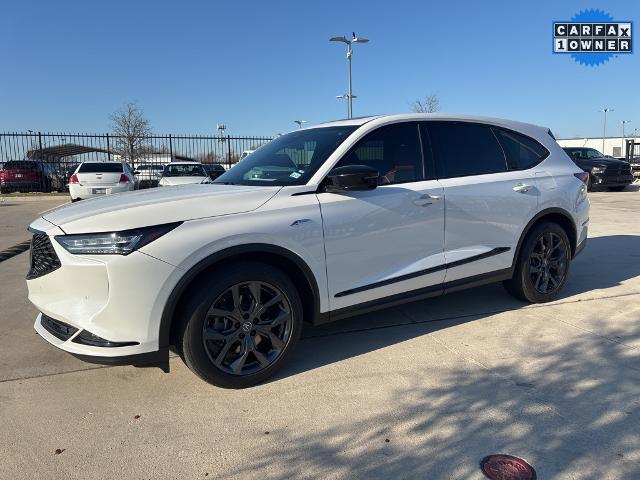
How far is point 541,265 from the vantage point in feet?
16.5

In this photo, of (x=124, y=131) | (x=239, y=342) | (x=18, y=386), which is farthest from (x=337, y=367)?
(x=124, y=131)

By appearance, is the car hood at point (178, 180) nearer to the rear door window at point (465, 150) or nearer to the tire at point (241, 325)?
the rear door window at point (465, 150)

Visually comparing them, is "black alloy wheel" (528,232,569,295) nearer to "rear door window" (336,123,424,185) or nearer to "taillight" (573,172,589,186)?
"taillight" (573,172,589,186)

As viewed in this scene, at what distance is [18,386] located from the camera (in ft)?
11.4

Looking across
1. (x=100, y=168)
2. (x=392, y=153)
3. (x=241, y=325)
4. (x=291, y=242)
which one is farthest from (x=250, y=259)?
(x=100, y=168)

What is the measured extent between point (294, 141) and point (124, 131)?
3230 cm

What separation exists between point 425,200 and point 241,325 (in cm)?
174

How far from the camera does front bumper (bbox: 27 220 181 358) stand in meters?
2.92

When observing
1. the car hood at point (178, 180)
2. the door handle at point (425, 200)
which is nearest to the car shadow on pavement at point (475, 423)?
the door handle at point (425, 200)

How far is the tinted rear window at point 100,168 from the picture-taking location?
15047 mm

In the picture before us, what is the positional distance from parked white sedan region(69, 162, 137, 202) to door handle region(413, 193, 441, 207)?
11980 millimetres

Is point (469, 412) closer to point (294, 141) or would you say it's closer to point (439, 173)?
point (439, 173)

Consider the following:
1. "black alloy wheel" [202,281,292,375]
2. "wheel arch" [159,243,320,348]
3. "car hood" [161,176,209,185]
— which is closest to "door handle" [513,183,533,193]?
"wheel arch" [159,243,320,348]

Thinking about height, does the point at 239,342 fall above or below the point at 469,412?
above
